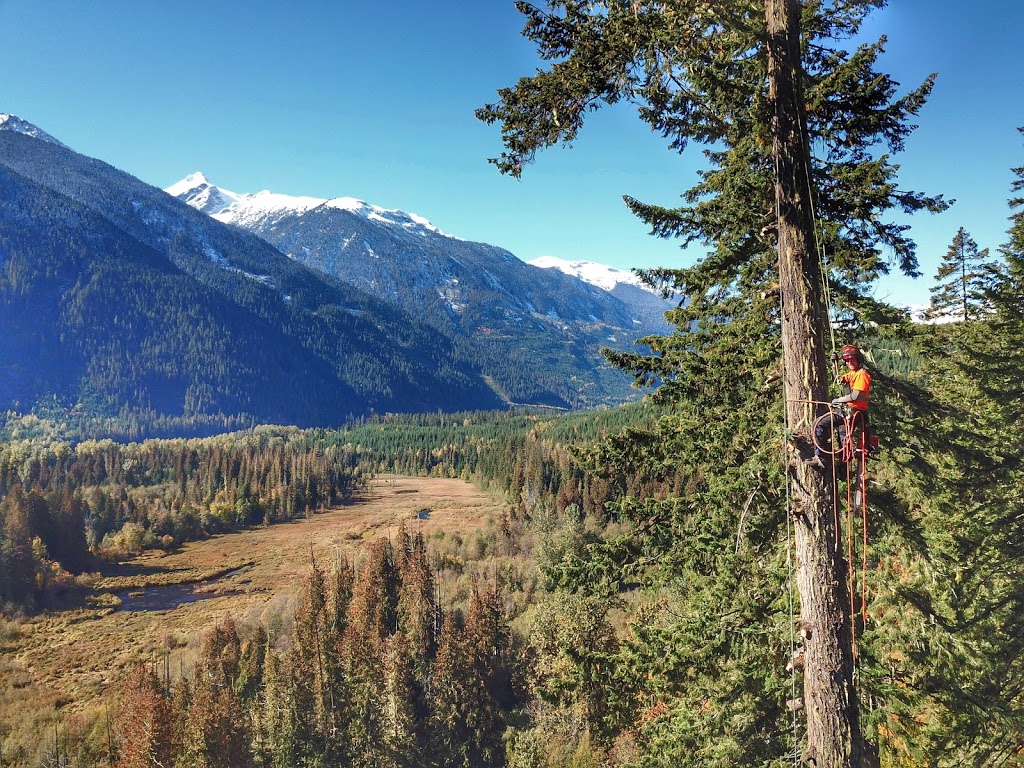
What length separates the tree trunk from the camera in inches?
213

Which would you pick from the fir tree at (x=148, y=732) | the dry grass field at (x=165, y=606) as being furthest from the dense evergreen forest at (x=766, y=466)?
the dry grass field at (x=165, y=606)

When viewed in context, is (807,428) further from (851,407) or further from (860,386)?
(860,386)

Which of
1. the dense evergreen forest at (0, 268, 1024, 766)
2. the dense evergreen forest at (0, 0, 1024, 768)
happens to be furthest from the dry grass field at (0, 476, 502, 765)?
the dense evergreen forest at (0, 0, 1024, 768)

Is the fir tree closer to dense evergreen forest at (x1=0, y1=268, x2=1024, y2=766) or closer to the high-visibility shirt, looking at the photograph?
dense evergreen forest at (x1=0, y1=268, x2=1024, y2=766)

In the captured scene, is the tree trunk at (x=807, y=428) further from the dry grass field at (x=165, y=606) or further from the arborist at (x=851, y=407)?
the dry grass field at (x=165, y=606)

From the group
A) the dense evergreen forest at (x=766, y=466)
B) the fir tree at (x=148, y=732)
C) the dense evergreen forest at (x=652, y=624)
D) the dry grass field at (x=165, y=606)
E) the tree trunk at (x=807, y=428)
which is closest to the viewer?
the tree trunk at (x=807, y=428)

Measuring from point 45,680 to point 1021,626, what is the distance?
61453 millimetres

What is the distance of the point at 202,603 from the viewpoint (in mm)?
62031

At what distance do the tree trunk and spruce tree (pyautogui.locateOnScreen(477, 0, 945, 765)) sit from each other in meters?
0.02

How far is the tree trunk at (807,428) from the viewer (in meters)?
5.40

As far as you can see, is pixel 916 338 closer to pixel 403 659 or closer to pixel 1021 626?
pixel 1021 626

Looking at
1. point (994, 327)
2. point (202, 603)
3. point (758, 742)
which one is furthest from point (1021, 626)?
point (202, 603)

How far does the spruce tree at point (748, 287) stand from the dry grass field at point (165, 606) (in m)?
44.7

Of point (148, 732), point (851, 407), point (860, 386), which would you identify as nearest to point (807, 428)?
point (851, 407)
